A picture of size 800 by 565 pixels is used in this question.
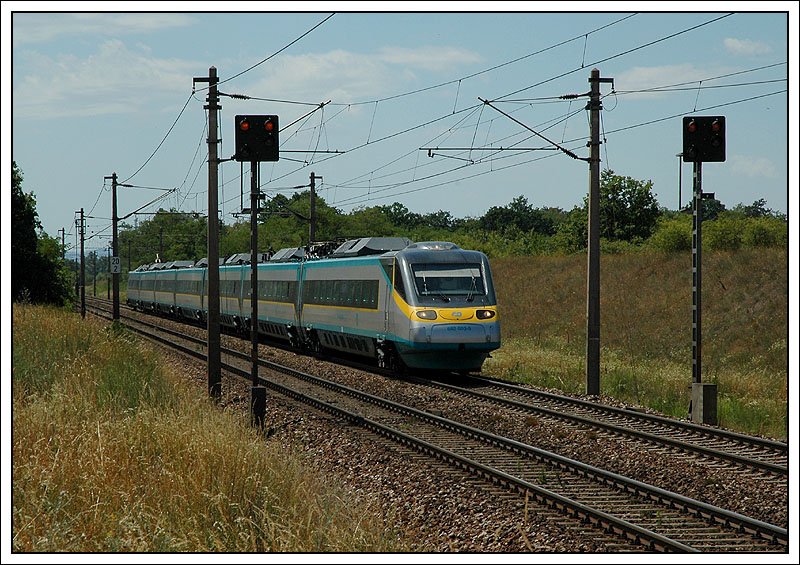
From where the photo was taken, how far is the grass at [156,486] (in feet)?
29.7

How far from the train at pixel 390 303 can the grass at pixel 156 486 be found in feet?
29.4

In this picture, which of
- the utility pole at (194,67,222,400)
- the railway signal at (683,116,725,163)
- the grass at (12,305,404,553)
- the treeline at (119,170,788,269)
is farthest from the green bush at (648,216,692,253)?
the grass at (12,305,404,553)

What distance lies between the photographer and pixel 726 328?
36.2 m

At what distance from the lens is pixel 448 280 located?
23406 mm

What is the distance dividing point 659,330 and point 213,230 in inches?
902

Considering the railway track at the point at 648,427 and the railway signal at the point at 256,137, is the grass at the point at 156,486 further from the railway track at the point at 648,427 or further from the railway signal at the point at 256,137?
the railway track at the point at 648,427

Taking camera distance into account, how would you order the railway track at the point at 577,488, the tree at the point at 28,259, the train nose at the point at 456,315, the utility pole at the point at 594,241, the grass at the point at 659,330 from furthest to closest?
the tree at the point at 28,259
the grass at the point at 659,330
the train nose at the point at 456,315
the utility pole at the point at 594,241
the railway track at the point at 577,488

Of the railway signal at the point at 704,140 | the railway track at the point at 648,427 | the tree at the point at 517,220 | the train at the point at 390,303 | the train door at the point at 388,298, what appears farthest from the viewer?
the tree at the point at 517,220

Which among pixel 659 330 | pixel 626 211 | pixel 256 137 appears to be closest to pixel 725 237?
pixel 659 330

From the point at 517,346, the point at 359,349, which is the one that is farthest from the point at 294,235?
Result: the point at 359,349

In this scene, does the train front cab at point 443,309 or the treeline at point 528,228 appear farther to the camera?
the treeline at point 528,228

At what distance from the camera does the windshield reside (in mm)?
23219

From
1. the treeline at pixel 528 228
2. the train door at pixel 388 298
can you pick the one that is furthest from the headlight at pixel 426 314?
the treeline at pixel 528 228

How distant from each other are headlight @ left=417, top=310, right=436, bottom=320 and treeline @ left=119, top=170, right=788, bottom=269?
14903 mm
